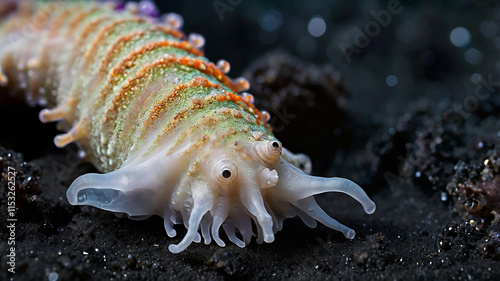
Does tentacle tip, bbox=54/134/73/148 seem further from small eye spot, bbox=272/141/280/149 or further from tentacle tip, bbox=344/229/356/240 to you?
tentacle tip, bbox=344/229/356/240

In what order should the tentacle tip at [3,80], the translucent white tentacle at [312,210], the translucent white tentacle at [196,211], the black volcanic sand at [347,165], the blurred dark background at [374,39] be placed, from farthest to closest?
the blurred dark background at [374,39] < the tentacle tip at [3,80] < the translucent white tentacle at [312,210] < the black volcanic sand at [347,165] < the translucent white tentacle at [196,211]

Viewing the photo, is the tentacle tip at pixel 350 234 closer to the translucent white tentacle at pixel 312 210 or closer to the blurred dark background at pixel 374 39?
the translucent white tentacle at pixel 312 210

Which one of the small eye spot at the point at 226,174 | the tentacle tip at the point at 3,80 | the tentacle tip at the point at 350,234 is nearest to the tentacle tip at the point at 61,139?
the tentacle tip at the point at 3,80

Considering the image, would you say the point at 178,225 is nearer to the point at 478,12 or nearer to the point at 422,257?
the point at 422,257

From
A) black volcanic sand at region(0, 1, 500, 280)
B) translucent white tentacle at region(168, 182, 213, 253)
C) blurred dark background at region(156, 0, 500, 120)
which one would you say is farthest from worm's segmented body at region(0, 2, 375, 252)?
blurred dark background at region(156, 0, 500, 120)

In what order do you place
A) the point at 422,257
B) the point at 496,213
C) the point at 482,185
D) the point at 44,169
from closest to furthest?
the point at 422,257 < the point at 496,213 < the point at 482,185 < the point at 44,169

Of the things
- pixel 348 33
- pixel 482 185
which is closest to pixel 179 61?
pixel 482 185

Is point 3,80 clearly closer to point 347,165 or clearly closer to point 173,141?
point 173,141
